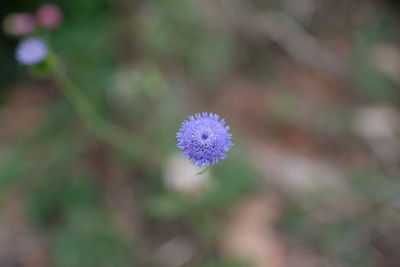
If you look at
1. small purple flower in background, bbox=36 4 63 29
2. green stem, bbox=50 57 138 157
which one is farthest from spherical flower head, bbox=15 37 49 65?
green stem, bbox=50 57 138 157

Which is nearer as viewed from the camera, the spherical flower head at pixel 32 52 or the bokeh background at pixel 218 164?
the spherical flower head at pixel 32 52

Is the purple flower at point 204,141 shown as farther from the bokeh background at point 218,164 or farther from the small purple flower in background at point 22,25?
the small purple flower in background at point 22,25

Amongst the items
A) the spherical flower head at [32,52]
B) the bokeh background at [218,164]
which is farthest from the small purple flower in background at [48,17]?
the bokeh background at [218,164]

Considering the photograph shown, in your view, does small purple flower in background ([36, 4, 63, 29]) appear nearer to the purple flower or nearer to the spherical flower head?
the spherical flower head

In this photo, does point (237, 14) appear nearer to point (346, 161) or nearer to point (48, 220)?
point (346, 161)

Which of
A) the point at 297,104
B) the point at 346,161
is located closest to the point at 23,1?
the point at 297,104

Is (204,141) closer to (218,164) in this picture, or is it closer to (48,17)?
(218,164)
